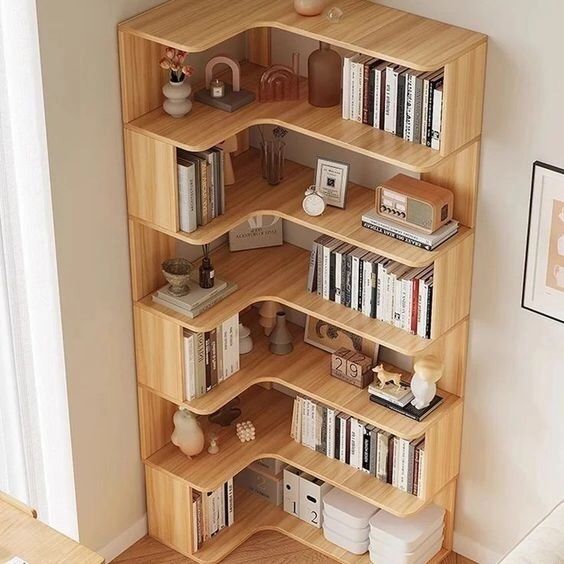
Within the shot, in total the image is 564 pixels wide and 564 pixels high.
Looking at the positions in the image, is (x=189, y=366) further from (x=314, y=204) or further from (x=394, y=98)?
(x=394, y=98)

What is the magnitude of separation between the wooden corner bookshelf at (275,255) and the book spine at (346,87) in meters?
0.03

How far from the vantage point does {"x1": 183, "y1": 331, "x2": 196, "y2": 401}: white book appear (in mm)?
3961

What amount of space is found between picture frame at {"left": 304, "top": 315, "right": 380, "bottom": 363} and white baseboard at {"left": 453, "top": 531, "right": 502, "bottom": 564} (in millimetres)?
695

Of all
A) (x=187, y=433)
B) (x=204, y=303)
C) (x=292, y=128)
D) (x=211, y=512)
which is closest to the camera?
(x=292, y=128)

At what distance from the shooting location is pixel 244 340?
4.29 metres

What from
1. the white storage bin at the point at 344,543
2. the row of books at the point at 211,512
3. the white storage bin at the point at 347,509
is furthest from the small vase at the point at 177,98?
the white storage bin at the point at 344,543

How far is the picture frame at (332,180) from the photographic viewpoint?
152 inches

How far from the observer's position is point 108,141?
370 centimetres

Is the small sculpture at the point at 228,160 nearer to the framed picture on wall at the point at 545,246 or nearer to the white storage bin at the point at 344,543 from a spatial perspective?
the framed picture on wall at the point at 545,246

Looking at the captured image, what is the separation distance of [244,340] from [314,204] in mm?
670

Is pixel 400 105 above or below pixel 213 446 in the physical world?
above

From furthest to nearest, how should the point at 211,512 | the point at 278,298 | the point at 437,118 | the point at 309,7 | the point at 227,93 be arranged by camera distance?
the point at 211,512 → the point at 278,298 → the point at 227,93 → the point at 309,7 → the point at 437,118

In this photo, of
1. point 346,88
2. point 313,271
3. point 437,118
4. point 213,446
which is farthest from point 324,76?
point 213,446

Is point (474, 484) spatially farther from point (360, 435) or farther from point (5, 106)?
point (5, 106)
